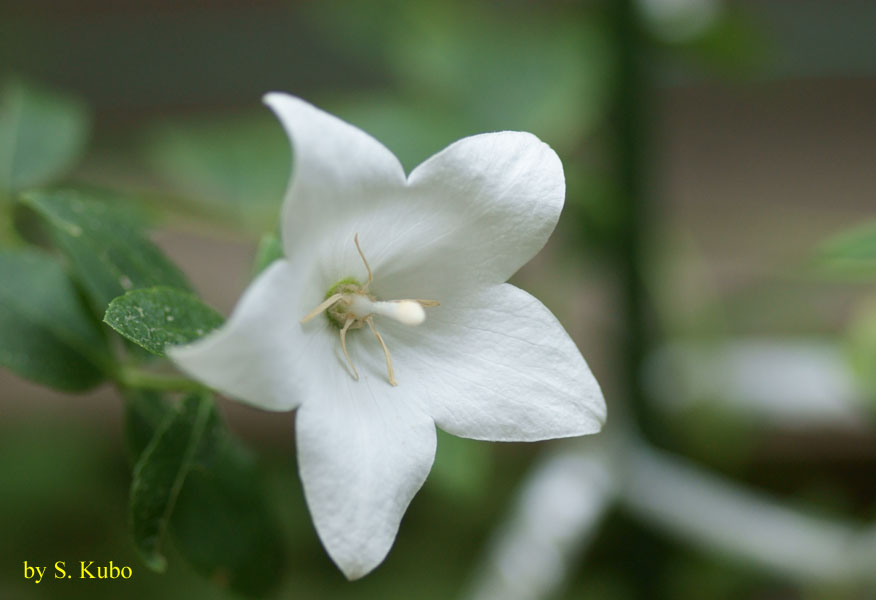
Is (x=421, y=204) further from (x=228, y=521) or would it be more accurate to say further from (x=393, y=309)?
(x=228, y=521)

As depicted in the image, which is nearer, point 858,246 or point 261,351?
point 261,351

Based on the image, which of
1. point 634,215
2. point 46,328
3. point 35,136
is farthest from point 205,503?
point 634,215

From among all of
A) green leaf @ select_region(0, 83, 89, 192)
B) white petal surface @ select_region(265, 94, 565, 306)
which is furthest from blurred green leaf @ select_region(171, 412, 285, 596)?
green leaf @ select_region(0, 83, 89, 192)

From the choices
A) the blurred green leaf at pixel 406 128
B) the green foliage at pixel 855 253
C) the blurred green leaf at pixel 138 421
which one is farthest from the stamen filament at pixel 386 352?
the blurred green leaf at pixel 406 128

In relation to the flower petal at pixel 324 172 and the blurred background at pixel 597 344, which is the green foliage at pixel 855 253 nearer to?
the blurred background at pixel 597 344

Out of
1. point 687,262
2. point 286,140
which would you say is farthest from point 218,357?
point 687,262

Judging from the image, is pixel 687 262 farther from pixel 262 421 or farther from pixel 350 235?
pixel 350 235

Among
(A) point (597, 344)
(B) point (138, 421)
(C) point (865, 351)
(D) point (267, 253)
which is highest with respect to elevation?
(D) point (267, 253)
